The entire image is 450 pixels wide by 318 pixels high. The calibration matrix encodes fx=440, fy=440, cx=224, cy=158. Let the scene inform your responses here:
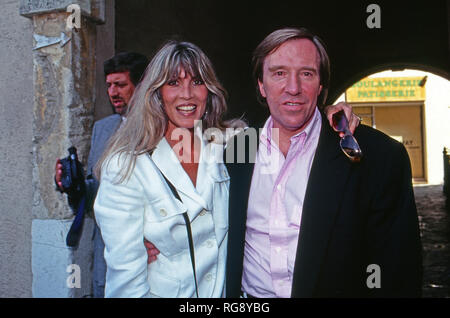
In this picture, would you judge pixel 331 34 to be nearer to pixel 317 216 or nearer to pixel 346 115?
pixel 346 115

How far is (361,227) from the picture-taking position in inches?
69.0

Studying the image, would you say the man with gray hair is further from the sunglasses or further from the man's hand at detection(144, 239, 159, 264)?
the man's hand at detection(144, 239, 159, 264)

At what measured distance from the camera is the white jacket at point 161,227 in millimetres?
1763

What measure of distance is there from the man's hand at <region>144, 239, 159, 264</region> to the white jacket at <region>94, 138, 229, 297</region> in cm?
2

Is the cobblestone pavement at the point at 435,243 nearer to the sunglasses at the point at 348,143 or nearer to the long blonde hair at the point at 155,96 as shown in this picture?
the sunglasses at the point at 348,143

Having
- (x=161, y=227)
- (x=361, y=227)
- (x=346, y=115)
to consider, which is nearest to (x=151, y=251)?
(x=161, y=227)

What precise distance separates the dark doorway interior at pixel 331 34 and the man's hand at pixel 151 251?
4.32 m

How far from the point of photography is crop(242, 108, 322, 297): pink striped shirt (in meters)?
1.85

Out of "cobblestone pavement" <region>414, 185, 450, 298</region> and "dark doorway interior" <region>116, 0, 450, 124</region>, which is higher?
"dark doorway interior" <region>116, 0, 450, 124</region>

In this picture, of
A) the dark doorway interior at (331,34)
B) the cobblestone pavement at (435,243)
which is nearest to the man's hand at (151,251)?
the cobblestone pavement at (435,243)

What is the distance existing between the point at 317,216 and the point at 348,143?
1.05 ft

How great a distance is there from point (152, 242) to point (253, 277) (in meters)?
0.47

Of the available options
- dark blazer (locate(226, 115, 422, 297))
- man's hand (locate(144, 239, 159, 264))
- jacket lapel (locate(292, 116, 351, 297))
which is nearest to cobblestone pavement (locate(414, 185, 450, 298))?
dark blazer (locate(226, 115, 422, 297))

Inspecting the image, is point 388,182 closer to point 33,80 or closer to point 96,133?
point 96,133
